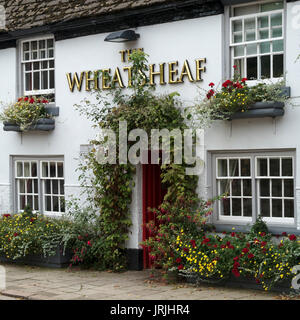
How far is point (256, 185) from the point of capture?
1112cm

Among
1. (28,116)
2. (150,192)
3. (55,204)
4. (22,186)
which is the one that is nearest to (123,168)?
(150,192)

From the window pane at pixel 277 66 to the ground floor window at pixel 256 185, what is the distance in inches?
55.5

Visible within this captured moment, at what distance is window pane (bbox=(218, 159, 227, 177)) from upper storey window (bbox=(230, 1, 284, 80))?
5.34 feet

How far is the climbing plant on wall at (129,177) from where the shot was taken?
1116 centimetres

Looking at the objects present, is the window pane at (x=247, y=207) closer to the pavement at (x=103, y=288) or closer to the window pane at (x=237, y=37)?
the pavement at (x=103, y=288)

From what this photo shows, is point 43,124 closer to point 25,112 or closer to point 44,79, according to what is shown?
point 25,112

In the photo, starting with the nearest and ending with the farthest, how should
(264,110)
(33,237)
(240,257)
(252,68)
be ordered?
(240,257), (264,110), (252,68), (33,237)

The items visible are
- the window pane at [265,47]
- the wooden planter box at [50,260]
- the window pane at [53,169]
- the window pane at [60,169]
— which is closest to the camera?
the window pane at [265,47]

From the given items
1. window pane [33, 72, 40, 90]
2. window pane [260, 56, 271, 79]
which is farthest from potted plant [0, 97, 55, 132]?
window pane [260, 56, 271, 79]

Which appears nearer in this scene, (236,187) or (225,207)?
(236,187)

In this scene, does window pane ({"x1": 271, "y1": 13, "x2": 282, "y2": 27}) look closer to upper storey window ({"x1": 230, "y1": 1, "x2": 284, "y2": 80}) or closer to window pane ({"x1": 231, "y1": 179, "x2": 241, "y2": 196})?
upper storey window ({"x1": 230, "y1": 1, "x2": 284, "y2": 80})

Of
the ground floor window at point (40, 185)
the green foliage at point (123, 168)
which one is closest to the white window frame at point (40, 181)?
the ground floor window at point (40, 185)

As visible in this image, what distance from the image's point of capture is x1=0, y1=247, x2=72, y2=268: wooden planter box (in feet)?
42.1

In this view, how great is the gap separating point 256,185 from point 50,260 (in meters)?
4.72
